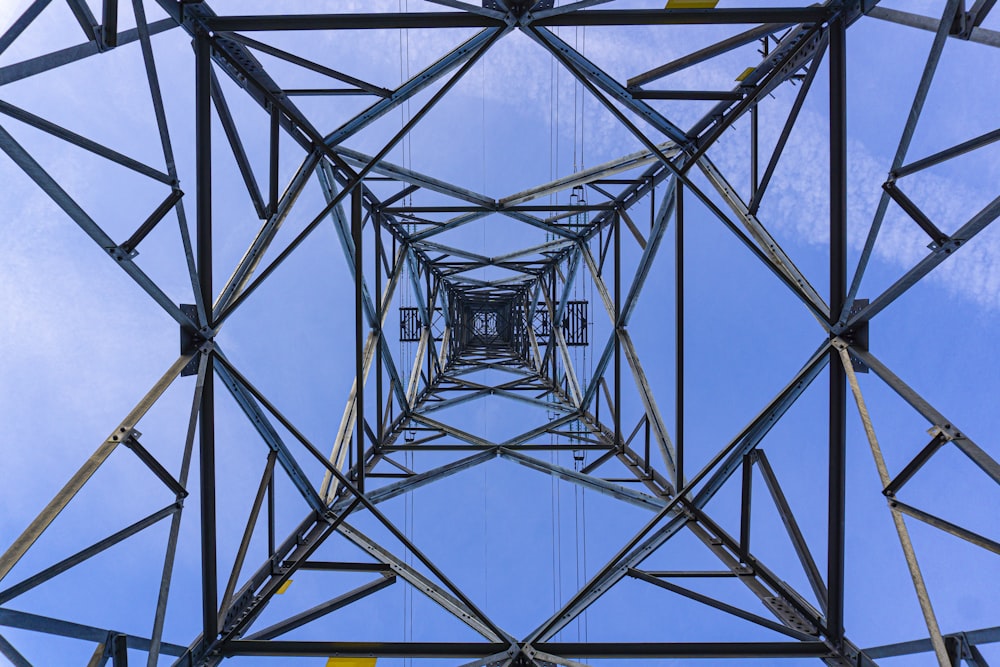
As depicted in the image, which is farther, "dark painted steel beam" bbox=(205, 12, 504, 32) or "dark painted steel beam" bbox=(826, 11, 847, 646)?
"dark painted steel beam" bbox=(205, 12, 504, 32)

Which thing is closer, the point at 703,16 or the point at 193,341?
the point at 193,341

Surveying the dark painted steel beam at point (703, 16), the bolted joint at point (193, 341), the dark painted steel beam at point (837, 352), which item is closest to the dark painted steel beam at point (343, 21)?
the dark painted steel beam at point (703, 16)

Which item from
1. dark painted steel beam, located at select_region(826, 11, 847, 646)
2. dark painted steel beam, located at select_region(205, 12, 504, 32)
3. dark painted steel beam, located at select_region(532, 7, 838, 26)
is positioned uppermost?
dark painted steel beam, located at select_region(205, 12, 504, 32)

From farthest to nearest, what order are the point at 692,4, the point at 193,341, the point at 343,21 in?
the point at 343,21, the point at 692,4, the point at 193,341

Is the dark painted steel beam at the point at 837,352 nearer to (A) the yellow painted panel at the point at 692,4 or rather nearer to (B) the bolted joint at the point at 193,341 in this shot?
(A) the yellow painted panel at the point at 692,4

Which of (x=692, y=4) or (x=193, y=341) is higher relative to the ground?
(x=692, y=4)

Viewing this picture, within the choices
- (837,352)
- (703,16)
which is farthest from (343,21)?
(837,352)

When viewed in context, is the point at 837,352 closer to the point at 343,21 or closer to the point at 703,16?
the point at 703,16

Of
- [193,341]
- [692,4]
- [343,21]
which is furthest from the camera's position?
[343,21]

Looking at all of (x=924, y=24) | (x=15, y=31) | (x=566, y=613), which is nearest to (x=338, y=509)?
(x=566, y=613)

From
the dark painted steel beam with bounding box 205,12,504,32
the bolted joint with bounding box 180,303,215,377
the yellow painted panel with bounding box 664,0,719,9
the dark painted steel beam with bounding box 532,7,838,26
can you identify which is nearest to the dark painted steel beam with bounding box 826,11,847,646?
the dark painted steel beam with bounding box 532,7,838,26

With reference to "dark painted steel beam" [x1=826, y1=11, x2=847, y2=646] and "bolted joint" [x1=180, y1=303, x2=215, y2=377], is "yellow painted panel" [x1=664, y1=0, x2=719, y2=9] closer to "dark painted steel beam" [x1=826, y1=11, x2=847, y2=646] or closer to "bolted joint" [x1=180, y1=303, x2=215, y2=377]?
"dark painted steel beam" [x1=826, y1=11, x2=847, y2=646]

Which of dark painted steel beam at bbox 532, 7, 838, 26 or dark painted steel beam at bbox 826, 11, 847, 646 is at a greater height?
dark painted steel beam at bbox 532, 7, 838, 26
